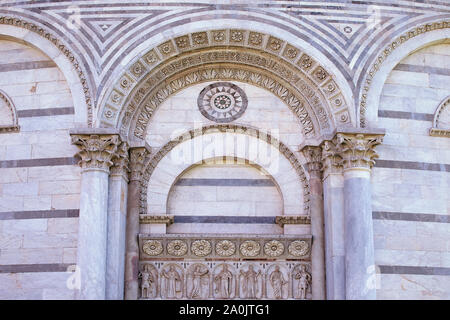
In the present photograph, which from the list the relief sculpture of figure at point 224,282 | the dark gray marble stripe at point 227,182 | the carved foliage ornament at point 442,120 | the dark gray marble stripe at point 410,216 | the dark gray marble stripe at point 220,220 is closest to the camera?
the relief sculpture of figure at point 224,282

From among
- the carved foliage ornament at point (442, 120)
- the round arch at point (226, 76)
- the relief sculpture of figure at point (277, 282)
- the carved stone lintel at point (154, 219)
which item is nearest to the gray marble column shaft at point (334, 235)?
the relief sculpture of figure at point (277, 282)

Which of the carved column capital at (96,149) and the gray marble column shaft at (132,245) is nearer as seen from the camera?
the carved column capital at (96,149)

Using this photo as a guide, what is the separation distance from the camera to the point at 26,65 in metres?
15.7

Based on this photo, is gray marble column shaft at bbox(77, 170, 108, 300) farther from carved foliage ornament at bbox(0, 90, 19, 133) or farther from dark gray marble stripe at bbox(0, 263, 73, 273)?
carved foliage ornament at bbox(0, 90, 19, 133)

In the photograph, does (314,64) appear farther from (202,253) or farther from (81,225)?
(81,225)

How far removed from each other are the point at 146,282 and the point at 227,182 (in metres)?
2.45

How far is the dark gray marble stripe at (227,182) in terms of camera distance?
1560cm

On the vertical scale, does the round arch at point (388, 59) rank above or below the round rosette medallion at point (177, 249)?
above

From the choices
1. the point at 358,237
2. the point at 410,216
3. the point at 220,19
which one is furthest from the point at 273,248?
the point at 220,19

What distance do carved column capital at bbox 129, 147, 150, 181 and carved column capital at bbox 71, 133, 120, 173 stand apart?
66 centimetres

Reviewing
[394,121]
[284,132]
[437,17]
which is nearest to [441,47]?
[437,17]

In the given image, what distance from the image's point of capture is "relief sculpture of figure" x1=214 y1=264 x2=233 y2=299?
14.7 metres

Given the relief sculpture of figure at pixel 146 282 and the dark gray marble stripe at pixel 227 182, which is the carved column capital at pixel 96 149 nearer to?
the dark gray marble stripe at pixel 227 182

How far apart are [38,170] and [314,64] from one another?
5484 millimetres
